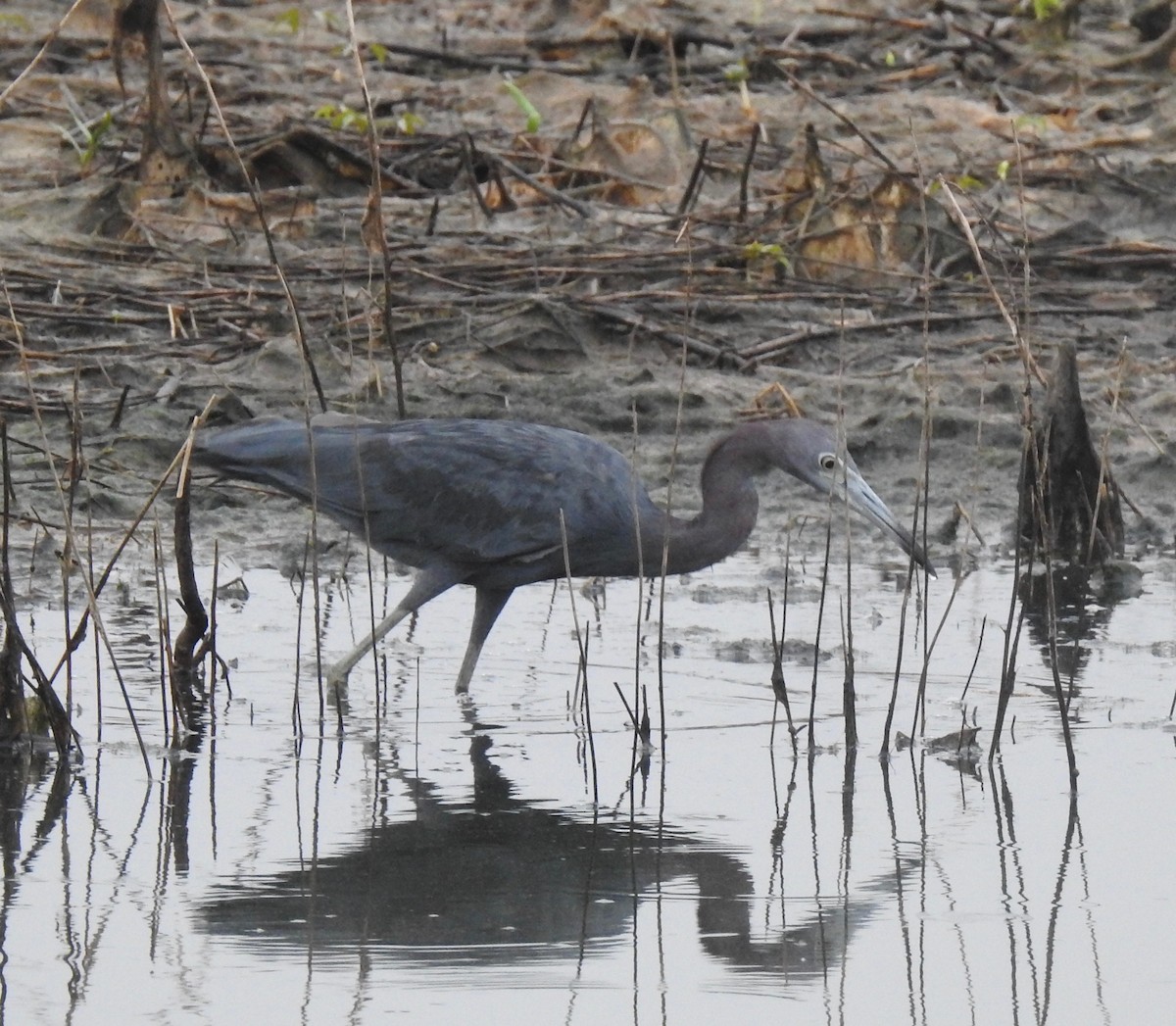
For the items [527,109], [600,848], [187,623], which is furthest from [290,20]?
[600,848]

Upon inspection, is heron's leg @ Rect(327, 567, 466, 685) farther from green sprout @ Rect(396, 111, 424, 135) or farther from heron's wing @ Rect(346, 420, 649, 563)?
green sprout @ Rect(396, 111, 424, 135)

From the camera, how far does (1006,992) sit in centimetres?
354

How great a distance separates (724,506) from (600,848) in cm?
193

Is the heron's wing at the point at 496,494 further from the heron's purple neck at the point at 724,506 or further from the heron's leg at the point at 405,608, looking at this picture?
the heron's purple neck at the point at 724,506

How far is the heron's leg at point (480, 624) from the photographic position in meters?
5.69

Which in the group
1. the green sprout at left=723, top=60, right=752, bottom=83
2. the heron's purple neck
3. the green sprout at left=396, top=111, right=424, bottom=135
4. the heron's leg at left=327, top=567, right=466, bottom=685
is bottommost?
the heron's leg at left=327, top=567, right=466, bottom=685

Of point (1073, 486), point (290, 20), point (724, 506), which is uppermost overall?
point (290, 20)

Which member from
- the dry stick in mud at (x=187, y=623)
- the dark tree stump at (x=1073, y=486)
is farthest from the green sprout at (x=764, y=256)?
the dry stick in mud at (x=187, y=623)

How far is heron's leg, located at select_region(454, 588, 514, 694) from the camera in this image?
5.69 m

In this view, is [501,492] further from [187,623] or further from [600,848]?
[600,848]

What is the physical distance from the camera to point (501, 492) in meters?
5.83

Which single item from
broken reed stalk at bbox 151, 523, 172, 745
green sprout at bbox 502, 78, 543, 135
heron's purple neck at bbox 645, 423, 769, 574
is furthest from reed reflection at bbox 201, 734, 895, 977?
green sprout at bbox 502, 78, 543, 135

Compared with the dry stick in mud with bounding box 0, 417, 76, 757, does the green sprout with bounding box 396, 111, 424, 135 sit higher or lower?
higher

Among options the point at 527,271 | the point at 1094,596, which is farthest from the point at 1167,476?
the point at 527,271
